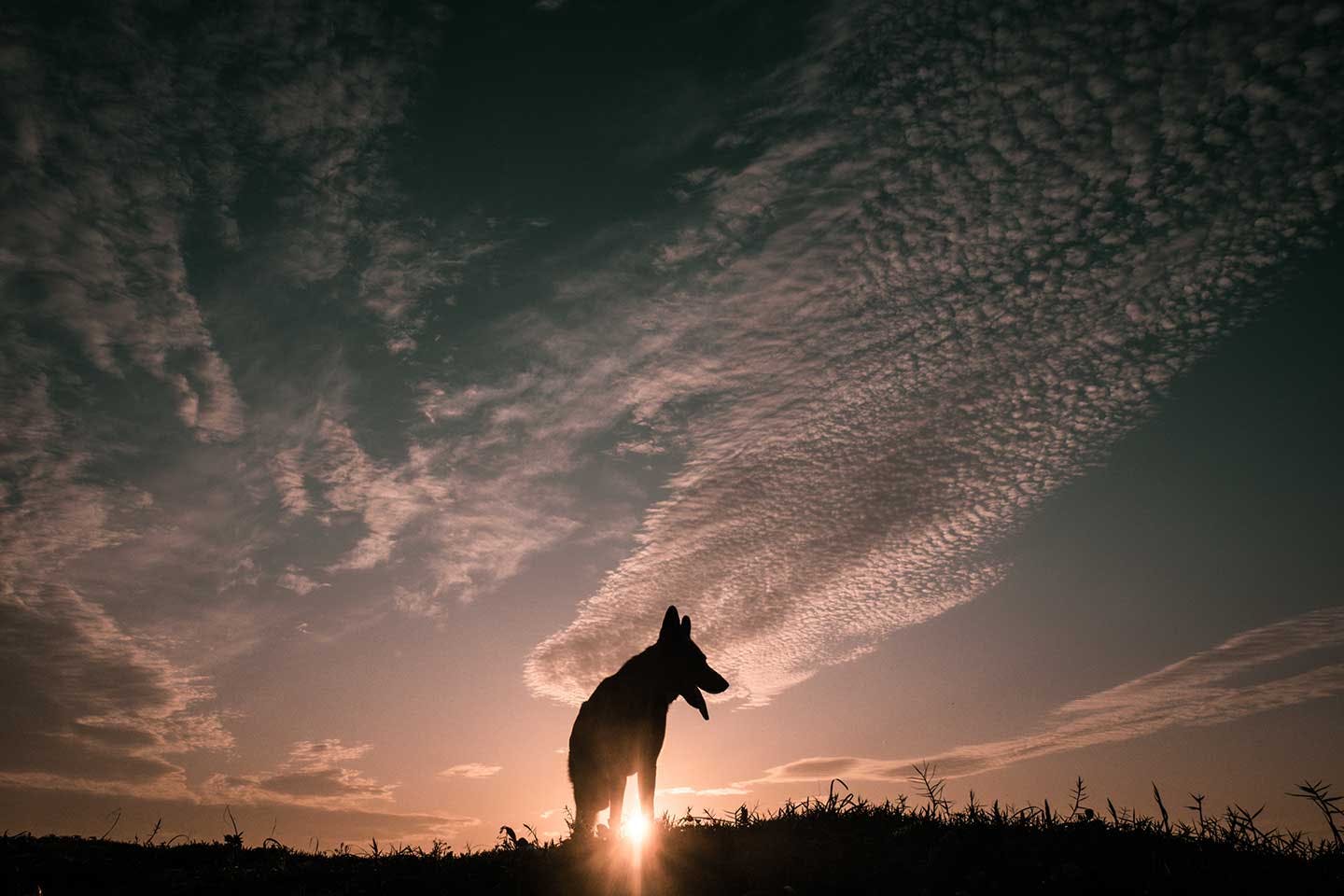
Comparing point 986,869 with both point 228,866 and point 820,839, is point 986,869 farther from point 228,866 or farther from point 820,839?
point 228,866

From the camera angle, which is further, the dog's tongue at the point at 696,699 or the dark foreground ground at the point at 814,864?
the dog's tongue at the point at 696,699

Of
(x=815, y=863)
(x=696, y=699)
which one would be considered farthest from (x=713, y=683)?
(x=815, y=863)

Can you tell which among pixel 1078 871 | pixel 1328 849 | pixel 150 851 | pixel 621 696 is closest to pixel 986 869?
pixel 1078 871

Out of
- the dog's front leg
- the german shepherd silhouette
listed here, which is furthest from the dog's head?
the dog's front leg

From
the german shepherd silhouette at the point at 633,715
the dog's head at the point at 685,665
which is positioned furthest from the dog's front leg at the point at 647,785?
the dog's head at the point at 685,665

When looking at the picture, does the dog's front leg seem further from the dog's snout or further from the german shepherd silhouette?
the dog's snout

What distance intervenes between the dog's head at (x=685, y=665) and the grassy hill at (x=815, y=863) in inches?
76.0

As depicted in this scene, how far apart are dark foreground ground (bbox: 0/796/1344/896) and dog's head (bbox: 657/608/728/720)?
1.96 metres

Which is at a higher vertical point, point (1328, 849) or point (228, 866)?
point (228, 866)

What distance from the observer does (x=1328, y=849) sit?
7699mm

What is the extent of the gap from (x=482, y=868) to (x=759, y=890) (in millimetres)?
3568

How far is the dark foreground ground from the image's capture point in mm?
7176

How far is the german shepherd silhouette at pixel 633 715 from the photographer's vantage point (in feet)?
37.1

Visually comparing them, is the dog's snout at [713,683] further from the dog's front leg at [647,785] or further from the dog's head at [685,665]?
the dog's front leg at [647,785]
